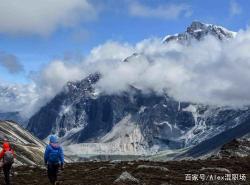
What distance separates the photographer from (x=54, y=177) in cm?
3709

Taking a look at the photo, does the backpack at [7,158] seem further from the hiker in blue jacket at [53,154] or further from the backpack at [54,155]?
the backpack at [54,155]

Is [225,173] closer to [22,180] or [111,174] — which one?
[111,174]

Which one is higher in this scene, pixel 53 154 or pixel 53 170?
pixel 53 154

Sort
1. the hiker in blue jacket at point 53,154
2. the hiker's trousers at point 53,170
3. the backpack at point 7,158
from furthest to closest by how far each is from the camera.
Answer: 1. the backpack at point 7,158
2. the hiker's trousers at point 53,170
3. the hiker in blue jacket at point 53,154

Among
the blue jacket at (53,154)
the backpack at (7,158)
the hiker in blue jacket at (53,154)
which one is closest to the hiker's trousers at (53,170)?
the hiker in blue jacket at (53,154)

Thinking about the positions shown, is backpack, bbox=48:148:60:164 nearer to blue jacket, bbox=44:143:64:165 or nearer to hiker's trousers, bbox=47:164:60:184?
blue jacket, bbox=44:143:64:165

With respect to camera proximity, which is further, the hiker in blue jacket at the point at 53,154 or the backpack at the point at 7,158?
the backpack at the point at 7,158

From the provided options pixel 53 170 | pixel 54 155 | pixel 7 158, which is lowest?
pixel 53 170

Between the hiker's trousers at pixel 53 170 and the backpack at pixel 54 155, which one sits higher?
the backpack at pixel 54 155

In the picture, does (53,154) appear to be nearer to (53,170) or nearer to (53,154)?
(53,154)

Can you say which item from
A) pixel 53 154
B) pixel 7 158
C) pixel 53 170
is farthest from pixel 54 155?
pixel 7 158

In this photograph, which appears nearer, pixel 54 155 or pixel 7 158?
pixel 54 155

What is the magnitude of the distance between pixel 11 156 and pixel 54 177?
6.27m

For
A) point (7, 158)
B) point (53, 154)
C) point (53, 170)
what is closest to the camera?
point (53, 154)
